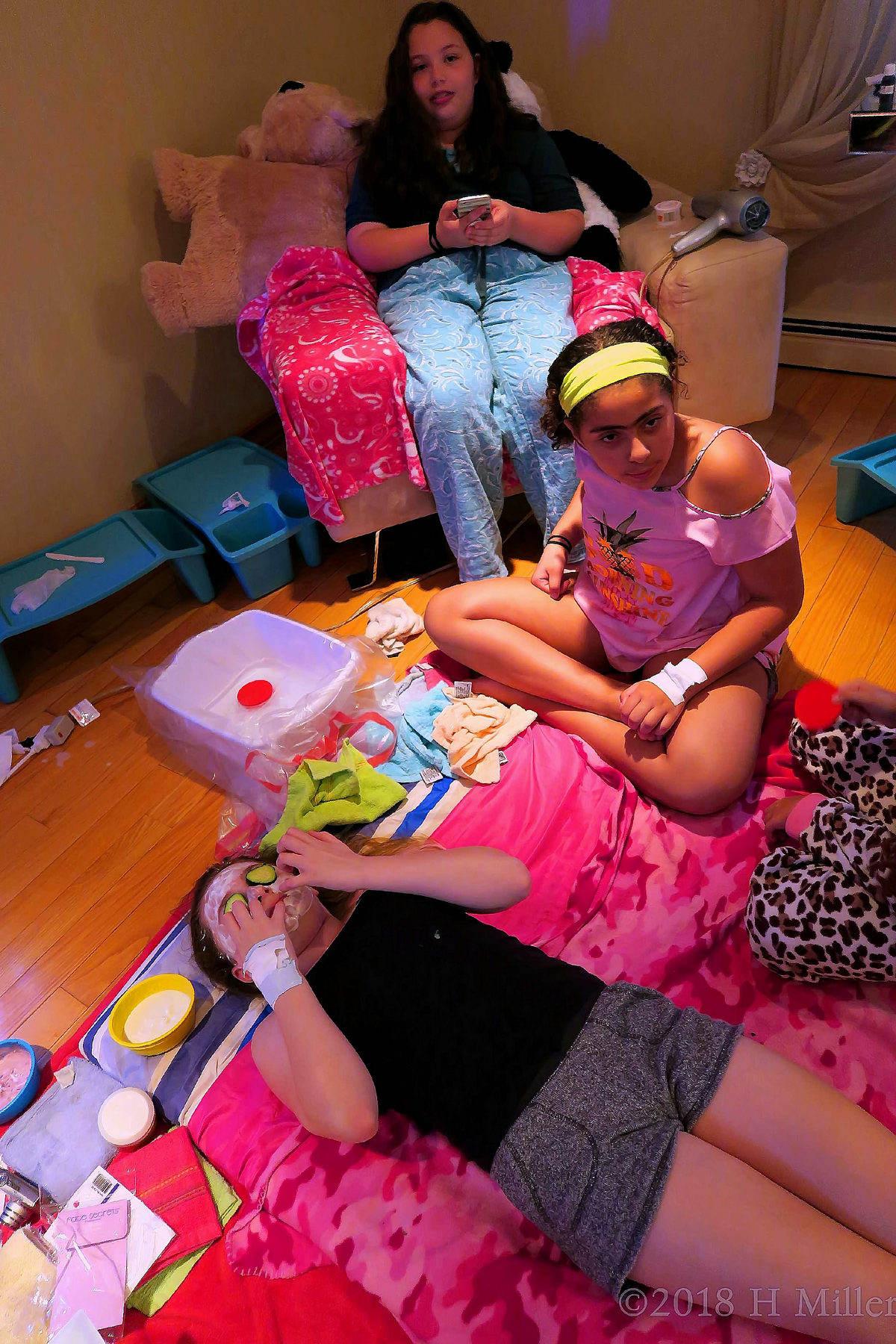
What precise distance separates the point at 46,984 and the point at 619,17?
9.52 feet

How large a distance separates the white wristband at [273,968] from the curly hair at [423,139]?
1.82 meters

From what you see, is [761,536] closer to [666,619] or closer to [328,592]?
[666,619]

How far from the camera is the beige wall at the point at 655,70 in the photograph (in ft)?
7.86

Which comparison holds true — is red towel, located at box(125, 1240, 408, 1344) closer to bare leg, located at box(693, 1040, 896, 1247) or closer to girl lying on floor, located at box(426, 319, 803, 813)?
bare leg, located at box(693, 1040, 896, 1247)

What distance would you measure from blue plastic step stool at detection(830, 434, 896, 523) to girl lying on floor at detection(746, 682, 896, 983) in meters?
0.82

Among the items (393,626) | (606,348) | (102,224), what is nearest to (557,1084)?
(606,348)

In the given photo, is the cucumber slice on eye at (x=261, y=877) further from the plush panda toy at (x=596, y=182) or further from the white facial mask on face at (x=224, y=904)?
the plush panda toy at (x=596, y=182)

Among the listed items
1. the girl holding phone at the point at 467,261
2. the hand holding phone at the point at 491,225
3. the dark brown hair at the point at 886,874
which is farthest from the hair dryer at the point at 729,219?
the dark brown hair at the point at 886,874

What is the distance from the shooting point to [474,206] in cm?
200

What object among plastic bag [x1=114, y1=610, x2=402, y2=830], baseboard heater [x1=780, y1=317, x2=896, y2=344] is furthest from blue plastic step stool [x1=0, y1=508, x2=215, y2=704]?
baseboard heater [x1=780, y1=317, x2=896, y2=344]

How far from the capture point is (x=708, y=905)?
1397 mm

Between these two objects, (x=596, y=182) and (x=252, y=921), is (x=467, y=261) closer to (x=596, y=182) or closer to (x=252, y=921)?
(x=596, y=182)

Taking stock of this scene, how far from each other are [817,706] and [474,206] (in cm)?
135

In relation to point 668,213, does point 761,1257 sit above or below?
below
